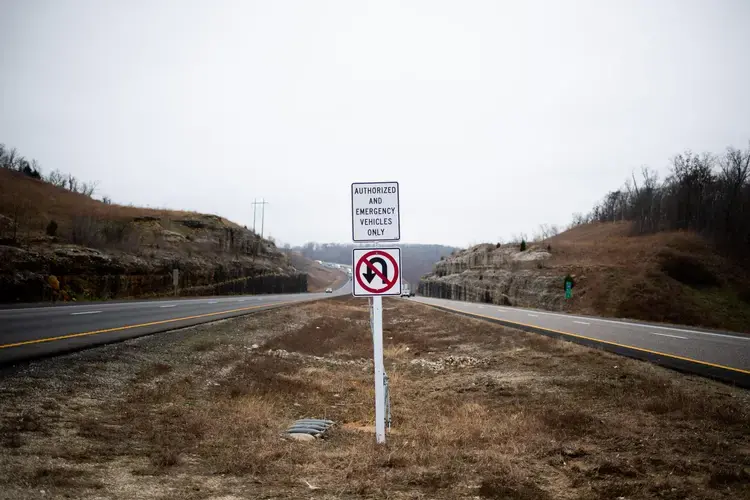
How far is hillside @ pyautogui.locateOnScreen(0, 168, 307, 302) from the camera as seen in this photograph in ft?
120

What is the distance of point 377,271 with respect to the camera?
662 cm

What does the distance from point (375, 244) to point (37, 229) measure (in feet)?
161

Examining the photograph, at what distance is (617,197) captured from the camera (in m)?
126

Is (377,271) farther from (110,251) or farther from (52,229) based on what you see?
(110,251)

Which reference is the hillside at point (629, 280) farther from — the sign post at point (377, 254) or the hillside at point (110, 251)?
the sign post at point (377, 254)

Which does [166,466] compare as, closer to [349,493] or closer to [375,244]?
[349,493]

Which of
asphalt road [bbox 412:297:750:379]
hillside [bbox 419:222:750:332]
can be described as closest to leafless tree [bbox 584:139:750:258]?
hillside [bbox 419:222:750:332]

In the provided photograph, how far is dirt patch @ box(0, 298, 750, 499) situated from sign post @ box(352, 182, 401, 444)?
107cm

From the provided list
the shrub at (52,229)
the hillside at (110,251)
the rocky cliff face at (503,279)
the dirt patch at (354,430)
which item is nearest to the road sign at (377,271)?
the dirt patch at (354,430)

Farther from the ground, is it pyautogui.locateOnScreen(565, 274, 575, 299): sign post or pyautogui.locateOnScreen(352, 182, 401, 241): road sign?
pyautogui.locateOnScreen(352, 182, 401, 241): road sign

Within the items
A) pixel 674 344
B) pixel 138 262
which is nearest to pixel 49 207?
pixel 138 262

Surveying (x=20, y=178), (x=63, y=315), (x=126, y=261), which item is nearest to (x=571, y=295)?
(x=126, y=261)

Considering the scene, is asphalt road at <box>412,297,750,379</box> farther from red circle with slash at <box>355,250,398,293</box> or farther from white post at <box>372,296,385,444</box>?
red circle with slash at <box>355,250,398,293</box>

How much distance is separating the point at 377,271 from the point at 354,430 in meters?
2.83
